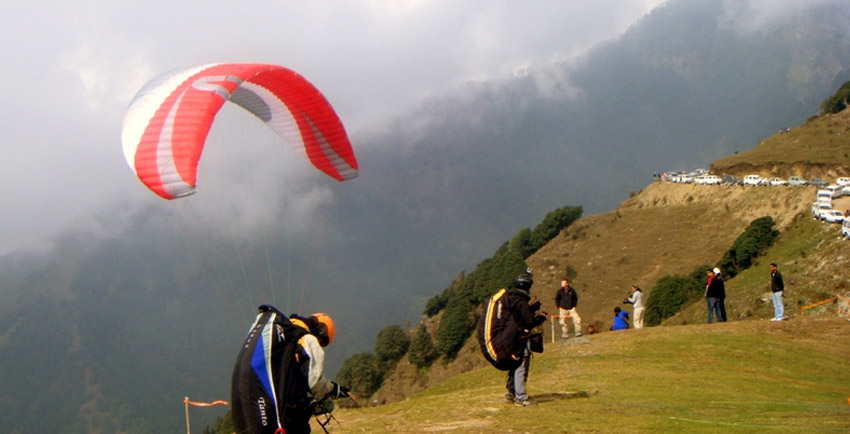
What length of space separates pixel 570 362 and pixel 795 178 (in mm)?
59084

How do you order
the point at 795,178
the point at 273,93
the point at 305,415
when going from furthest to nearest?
the point at 795,178 < the point at 273,93 < the point at 305,415

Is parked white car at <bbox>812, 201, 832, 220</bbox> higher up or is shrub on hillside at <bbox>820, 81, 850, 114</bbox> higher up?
shrub on hillside at <bbox>820, 81, 850, 114</bbox>

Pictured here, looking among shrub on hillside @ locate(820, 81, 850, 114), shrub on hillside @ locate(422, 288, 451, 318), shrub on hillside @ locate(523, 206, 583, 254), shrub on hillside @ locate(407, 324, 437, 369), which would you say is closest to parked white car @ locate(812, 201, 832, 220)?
shrub on hillside @ locate(407, 324, 437, 369)

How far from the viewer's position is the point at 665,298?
51125 mm

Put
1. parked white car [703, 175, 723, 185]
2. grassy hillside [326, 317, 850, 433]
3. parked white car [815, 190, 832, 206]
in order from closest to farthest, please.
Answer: grassy hillside [326, 317, 850, 433] → parked white car [815, 190, 832, 206] → parked white car [703, 175, 723, 185]

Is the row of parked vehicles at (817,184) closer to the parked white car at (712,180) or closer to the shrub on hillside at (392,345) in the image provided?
the parked white car at (712,180)

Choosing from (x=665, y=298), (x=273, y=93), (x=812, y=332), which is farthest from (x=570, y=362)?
(x=665, y=298)

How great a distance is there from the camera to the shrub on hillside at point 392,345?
92.4m

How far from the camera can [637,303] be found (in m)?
18.6

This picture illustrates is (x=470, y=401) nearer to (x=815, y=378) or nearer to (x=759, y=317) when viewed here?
(x=815, y=378)

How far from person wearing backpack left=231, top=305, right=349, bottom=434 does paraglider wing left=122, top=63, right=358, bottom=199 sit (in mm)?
3598

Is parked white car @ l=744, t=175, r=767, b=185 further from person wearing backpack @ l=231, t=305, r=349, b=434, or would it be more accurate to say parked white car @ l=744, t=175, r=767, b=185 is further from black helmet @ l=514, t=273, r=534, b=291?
person wearing backpack @ l=231, t=305, r=349, b=434

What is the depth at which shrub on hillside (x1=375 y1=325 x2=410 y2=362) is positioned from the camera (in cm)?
9244

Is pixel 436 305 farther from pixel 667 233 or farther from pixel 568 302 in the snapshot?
pixel 568 302
